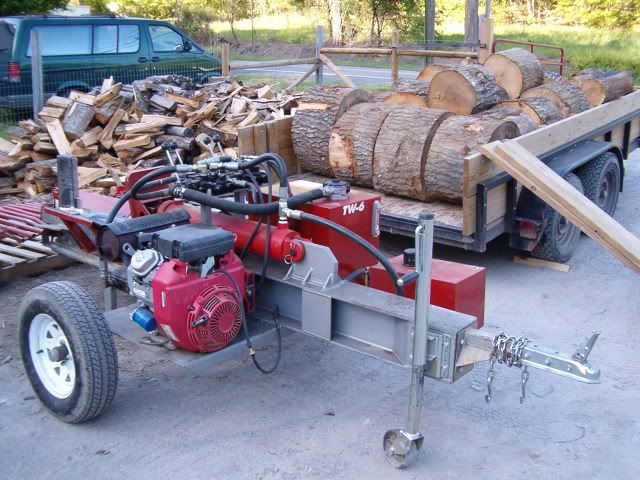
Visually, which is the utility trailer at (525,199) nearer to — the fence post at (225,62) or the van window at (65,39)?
the fence post at (225,62)

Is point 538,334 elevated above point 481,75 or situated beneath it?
situated beneath

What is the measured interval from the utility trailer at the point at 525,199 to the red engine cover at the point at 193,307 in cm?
249

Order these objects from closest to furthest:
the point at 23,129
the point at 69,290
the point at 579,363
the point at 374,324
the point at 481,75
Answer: the point at 579,363 → the point at 374,324 → the point at 69,290 → the point at 481,75 → the point at 23,129

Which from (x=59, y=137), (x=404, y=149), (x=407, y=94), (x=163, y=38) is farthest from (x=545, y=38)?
(x=404, y=149)

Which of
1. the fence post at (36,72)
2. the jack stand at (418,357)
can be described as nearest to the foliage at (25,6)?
the fence post at (36,72)

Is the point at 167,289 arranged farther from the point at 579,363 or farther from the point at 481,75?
the point at 481,75

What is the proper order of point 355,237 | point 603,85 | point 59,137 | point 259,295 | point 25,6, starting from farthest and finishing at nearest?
point 25,6
point 59,137
point 603,85
point 259,295
point 355,237

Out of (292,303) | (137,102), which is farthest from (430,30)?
(292,303)

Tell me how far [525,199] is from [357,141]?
5.25ft

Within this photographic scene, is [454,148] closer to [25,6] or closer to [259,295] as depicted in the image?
[259,295]

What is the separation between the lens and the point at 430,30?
20172 millimetres

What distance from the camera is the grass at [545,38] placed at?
19609mm

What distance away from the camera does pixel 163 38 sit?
12.6 m

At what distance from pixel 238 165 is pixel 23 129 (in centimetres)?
630
